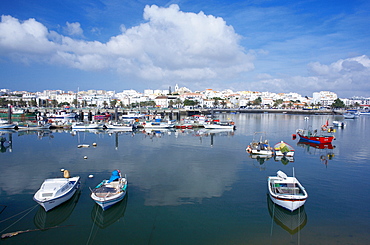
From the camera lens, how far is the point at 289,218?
1056cm

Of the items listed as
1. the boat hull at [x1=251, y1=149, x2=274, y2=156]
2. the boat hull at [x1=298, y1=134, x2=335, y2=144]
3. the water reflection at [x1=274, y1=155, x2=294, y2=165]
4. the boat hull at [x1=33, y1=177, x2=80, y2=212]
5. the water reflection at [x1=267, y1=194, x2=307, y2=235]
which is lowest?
the water reflection at [x1=267, y1=194, x2=307, y2=235]

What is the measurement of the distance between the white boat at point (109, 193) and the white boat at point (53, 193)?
50.8 inches

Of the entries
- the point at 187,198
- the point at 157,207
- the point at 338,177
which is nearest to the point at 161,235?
the point at 157,207

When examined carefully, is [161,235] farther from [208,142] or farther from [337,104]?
[337,104]

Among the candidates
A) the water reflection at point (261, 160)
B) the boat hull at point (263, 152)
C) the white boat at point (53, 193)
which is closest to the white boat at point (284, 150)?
the boat hull at point (263, 152)

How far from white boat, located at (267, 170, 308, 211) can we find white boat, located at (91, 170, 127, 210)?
22.7 ft

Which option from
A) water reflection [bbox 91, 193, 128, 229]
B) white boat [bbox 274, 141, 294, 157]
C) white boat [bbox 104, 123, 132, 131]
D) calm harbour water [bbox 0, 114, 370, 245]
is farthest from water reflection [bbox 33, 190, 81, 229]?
white boat [bbox 104, 123, 132, 131]

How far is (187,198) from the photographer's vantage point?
481 inches

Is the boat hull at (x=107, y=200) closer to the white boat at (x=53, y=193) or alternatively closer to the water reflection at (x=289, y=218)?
the white boat at (x=53, y=193)

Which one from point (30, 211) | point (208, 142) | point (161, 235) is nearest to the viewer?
point (161, 235)

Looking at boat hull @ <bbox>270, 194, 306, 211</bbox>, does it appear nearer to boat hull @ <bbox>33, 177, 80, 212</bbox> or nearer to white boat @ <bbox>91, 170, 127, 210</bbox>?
white boat @ <bbox>91, 170, 127, 210</bbox>

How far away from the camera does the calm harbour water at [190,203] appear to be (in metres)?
9.30

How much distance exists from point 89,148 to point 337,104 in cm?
11783

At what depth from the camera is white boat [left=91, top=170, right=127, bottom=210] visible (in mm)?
10738
